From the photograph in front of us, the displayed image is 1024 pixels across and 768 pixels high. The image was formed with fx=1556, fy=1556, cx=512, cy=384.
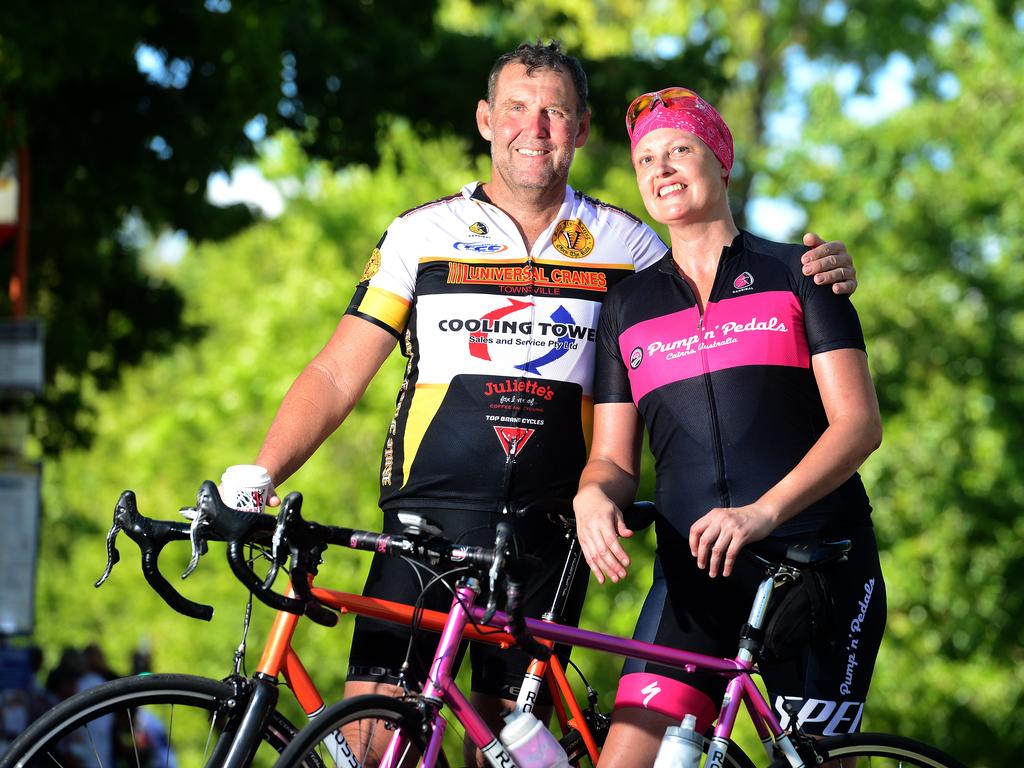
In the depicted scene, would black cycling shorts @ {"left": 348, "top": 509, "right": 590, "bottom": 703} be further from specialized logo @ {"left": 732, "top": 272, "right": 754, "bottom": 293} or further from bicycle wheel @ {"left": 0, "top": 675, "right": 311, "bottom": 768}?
specialized logo @ {"left": 732, "top": 272, "right": 754, "bottom": 293}

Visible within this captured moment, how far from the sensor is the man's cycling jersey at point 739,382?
3832 mm

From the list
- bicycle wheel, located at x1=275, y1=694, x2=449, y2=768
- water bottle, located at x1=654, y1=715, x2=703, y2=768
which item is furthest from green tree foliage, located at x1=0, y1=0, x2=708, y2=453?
water bottle, located at x1=654, y1=715, x2=703, y2=768

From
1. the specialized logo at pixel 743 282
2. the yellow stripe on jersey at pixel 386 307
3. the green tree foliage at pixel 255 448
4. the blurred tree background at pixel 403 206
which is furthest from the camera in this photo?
the green tree foliage at pixel 255 448

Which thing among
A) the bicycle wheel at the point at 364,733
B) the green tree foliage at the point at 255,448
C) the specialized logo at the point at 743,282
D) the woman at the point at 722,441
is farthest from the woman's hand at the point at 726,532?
the green tree foliage at the point at 255,448

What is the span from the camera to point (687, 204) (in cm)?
401

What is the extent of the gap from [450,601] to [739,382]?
0.91m

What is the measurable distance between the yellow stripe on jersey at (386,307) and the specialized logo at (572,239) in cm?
45

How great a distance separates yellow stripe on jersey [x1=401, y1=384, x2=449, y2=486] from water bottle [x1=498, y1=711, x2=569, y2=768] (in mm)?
844

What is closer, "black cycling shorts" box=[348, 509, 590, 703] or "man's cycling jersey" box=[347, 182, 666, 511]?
"black cycling shorts" box=[348, 509, 590, 703]

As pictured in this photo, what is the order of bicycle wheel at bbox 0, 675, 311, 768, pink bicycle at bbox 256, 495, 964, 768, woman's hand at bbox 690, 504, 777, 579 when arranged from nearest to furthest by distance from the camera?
1. bicycle wheel at bbox 0, 675, 311, 768
2. pink bicycle at bbox 256, 495, 964, 768
3. woman's hand at bbox 690, 504, 777, 579

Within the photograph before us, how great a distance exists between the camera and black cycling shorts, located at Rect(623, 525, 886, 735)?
3855 millimetres

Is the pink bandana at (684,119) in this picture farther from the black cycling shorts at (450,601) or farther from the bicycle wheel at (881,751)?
the bicycle wheel at (881,751)

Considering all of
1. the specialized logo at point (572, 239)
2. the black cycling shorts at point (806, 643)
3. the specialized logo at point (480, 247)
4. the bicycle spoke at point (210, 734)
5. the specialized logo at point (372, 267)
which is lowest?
the bicycle spoke at point (210, 734)

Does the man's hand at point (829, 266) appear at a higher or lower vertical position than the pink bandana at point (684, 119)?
lower
